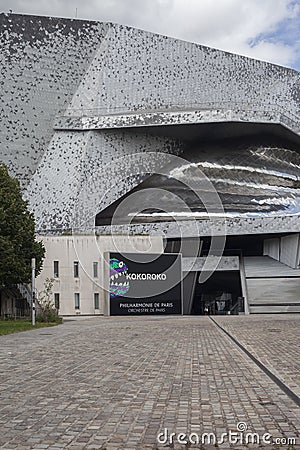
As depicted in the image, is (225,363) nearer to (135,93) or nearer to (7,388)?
(7,388)

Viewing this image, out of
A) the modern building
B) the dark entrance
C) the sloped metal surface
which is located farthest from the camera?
the sloped metal surface

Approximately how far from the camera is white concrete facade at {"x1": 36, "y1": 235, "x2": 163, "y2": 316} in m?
37.2

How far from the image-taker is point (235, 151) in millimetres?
55250

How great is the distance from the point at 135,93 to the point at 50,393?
142 feet

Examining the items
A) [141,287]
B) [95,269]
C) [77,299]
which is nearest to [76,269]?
[95,269]

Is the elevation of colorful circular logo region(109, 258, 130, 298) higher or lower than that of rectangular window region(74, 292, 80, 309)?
higher

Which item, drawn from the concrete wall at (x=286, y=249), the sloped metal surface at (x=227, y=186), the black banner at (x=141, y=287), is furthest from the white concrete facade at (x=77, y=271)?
the concrete wall at (x=286, y=249)

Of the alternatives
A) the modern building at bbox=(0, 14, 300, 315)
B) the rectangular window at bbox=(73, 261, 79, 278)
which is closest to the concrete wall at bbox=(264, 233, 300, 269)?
the modern building at bbox=(0, 14, 300, 315)

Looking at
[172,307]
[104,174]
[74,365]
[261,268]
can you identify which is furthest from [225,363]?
[104,174]

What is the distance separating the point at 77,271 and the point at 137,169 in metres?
13.2

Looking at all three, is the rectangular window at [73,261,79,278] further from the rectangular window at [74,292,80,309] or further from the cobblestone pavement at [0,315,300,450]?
the cobblestone pavement at [0,315,300,450]

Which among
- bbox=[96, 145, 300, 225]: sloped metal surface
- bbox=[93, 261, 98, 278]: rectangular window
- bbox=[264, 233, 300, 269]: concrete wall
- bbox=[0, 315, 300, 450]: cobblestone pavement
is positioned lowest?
bbox=[0, 315, 300, 450]: cobblestone pavement

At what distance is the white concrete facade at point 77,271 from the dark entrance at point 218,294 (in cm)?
898

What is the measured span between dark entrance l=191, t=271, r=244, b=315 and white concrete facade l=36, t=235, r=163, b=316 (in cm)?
898
